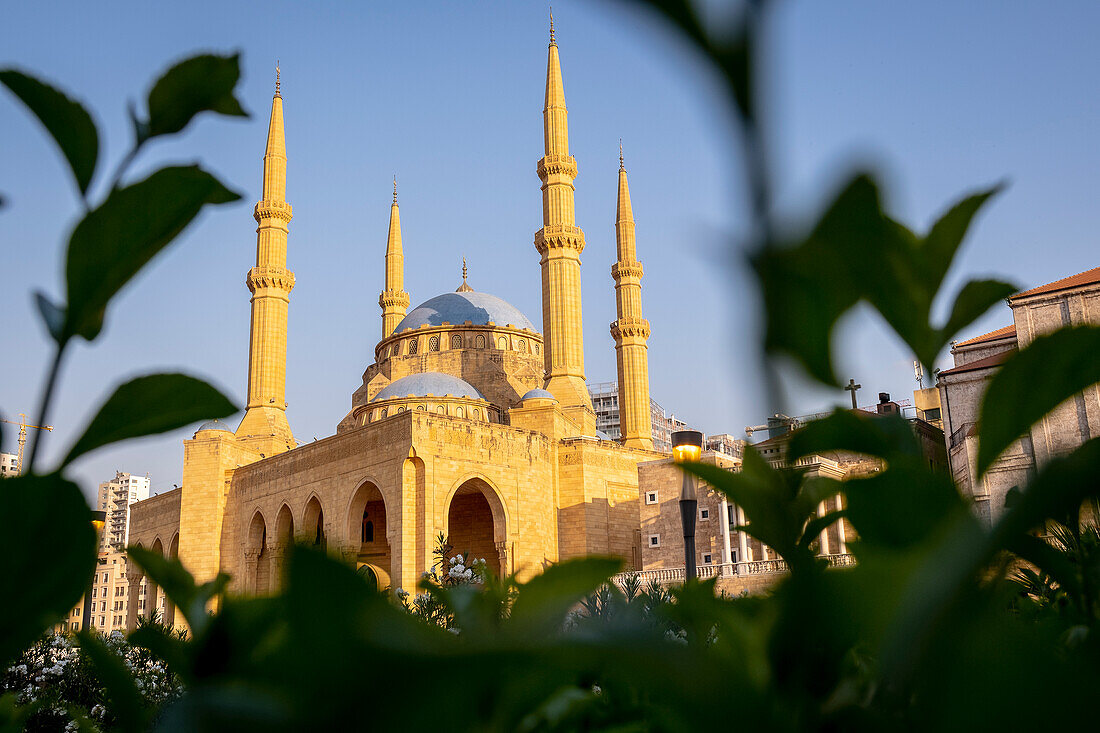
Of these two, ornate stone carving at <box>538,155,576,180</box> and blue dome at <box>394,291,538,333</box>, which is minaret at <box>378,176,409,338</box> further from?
ornate stone carving at <box>538,155,576,180</box>

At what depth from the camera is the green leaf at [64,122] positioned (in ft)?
1.77

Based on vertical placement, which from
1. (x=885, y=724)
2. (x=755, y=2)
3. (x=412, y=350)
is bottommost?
→ (x=885, y=724)

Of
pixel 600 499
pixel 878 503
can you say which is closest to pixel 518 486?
pixel 600 499

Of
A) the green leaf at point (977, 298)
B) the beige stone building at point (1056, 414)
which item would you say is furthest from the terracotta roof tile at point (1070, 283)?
the green leaf at point (977, 298)

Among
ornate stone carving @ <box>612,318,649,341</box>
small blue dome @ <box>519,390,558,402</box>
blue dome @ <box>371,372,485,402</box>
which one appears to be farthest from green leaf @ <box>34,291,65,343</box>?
ornate stone carving @ <box>612,318,649,341</box>

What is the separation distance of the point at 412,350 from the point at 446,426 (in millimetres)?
8860

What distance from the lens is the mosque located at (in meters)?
20.5

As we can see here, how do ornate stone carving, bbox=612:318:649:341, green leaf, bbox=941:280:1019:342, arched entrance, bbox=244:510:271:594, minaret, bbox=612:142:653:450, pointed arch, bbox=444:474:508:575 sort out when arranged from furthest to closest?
ornate stone carving, bbox=612:318:649:341
minaret, bbox=612:142:653:450
pointed arch, bbox=444:474:508:575
arched entrance, bbox=244:510:271:594
green leaf, bbox=941:280:1019:342

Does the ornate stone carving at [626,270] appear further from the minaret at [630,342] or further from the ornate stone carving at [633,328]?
the ornate stone carving at [633,328]

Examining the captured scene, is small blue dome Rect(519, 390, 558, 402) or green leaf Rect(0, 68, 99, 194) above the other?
small blue dome Rect(519, 390, 558, 402)

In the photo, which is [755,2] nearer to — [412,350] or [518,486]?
[518,486]

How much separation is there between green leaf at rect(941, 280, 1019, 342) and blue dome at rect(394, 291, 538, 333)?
2856cm

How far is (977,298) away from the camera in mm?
657

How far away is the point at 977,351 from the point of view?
70.7 feet
